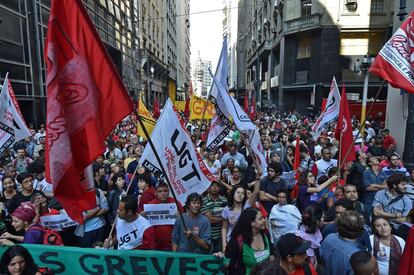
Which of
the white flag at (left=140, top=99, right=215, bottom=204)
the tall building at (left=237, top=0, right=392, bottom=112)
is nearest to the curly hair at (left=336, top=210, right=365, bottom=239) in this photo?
the white flag at (left=140, top=99, right=215, bottom=204)

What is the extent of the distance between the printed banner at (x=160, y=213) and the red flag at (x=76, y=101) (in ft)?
4.24

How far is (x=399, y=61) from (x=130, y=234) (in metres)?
4.58

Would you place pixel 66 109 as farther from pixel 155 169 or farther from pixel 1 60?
Result: pixel 1 60

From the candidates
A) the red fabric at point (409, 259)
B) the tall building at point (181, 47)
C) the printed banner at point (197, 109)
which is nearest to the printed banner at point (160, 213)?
the red fabric at point (409, 259)

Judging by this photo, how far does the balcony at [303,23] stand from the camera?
27.1 meters

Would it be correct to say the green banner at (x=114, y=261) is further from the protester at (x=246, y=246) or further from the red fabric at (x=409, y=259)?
the red fabric at (x=409, y=259)

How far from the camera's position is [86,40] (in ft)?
9.47

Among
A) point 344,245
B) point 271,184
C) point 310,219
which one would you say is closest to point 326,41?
point 271,184

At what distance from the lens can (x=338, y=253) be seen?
2984mm

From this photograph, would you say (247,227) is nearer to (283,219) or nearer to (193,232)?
(193,232)

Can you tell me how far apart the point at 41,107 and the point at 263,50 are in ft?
94.4

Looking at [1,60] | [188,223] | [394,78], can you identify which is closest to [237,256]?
[188,223]

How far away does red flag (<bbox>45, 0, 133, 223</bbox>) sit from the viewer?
2.71 m

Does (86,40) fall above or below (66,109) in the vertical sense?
above
